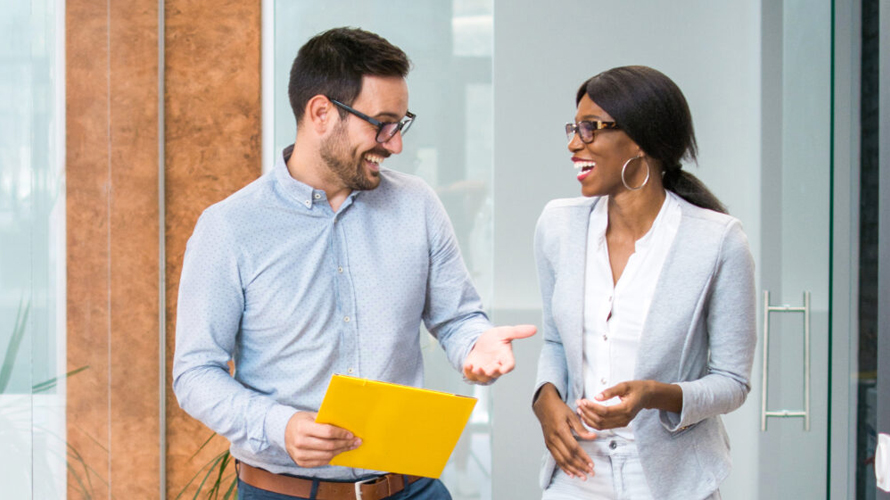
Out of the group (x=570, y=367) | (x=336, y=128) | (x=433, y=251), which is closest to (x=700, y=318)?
(x=570, y=367)

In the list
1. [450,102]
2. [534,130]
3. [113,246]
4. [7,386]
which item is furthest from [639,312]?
[113,246]

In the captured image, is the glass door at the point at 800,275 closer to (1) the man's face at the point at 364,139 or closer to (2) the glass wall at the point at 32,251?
(1) the man's face at the point at 364,139

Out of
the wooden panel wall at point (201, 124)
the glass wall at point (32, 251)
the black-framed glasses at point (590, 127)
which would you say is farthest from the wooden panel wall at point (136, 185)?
the black-framed glasses at point (590, 127)

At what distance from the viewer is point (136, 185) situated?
10.9 feet

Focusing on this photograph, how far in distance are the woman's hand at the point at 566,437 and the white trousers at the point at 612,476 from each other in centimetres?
4

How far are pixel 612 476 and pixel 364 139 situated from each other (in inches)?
39.3

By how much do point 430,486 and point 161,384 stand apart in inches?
73.3

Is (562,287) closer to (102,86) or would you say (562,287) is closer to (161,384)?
(102,86)

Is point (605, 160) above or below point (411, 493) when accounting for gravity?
above

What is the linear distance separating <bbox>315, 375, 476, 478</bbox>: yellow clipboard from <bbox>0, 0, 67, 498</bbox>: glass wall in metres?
0.92

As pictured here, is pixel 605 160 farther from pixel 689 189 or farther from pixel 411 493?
pixel 411 493

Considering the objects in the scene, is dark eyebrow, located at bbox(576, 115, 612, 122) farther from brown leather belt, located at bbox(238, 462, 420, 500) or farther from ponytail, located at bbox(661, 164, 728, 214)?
brown leather belt, located at bbox(238, 462, 420, 500)

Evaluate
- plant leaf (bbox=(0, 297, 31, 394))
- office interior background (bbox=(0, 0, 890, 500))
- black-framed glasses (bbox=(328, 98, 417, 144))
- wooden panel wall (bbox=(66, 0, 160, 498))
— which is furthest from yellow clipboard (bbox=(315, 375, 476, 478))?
wooden panel wall (bbox=(66, 0, 160, 498))

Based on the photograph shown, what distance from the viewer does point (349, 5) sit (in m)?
3.66
